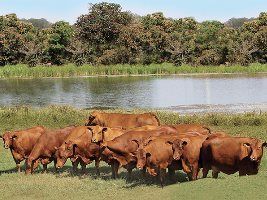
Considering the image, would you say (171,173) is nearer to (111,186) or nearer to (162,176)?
(162,176)

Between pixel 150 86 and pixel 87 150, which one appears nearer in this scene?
pixel 87 150

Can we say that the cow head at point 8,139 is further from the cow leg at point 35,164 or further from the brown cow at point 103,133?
the brown cow at point 103,133

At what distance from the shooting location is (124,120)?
18016mm

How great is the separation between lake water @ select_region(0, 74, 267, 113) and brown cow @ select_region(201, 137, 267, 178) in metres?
18.7

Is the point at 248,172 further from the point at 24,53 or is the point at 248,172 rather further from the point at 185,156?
the point at 24,53

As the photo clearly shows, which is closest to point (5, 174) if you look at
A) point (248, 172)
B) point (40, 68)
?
point (248, 172)

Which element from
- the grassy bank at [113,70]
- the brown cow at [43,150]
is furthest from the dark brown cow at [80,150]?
the grassy bank at [113,70]

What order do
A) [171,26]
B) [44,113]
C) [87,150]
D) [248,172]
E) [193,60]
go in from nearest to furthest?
[248,172], [87,150], [44,113], [193,60], [171,26]

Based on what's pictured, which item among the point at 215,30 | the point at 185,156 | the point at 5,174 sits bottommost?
the point at 5,174

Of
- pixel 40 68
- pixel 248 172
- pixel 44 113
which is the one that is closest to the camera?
pixel 248 172

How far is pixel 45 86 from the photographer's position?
49.7m

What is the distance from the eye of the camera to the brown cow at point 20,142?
1531 centimetres

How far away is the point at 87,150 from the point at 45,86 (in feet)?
118

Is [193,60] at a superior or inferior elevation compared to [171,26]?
inferior
